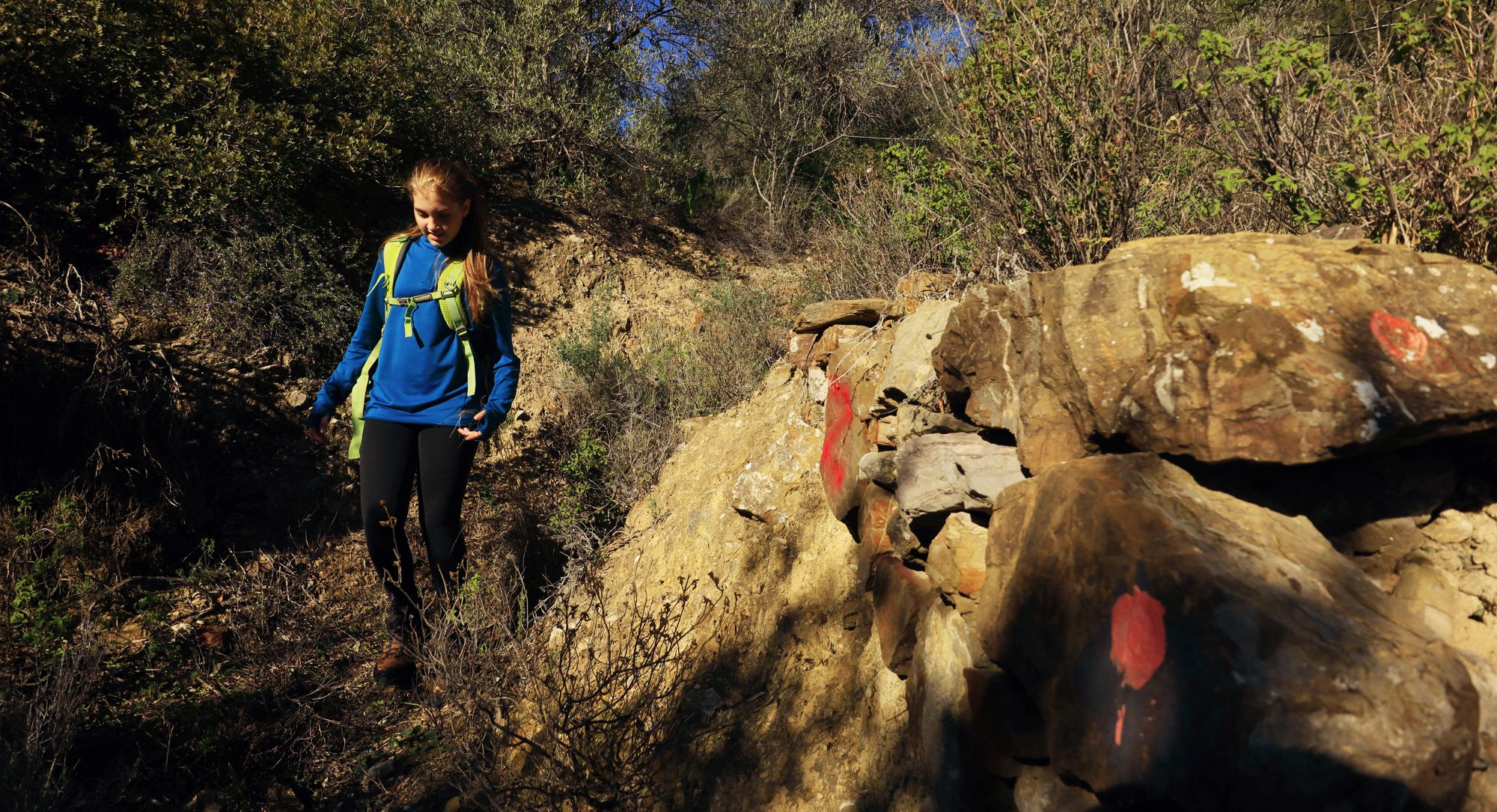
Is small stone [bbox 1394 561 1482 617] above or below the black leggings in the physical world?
below

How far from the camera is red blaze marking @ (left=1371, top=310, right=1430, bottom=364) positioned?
5.70 ft

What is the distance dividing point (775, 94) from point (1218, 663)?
364 inches

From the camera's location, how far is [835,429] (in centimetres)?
356

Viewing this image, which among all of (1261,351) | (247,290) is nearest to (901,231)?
(1261,351)

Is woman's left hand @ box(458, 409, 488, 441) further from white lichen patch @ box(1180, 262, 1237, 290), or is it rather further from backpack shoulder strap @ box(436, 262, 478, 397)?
white lichen patch @ box(1180, 262, 1237, 290)

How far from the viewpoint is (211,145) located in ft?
17.2

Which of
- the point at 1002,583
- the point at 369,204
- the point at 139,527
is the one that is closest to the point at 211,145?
the point at 369,204

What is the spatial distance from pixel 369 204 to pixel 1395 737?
6.94 meters

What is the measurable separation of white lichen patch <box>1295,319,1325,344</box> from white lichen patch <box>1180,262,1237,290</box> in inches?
7.1

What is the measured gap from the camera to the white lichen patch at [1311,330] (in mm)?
1774

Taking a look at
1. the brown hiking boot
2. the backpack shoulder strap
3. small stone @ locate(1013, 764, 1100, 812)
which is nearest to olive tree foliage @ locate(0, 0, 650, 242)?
the backpack shoulder strap

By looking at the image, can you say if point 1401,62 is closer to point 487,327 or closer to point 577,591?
point 487,327

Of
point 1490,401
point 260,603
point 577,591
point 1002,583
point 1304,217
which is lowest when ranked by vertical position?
point 577,591

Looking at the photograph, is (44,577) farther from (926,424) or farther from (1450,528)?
(1450,528)
